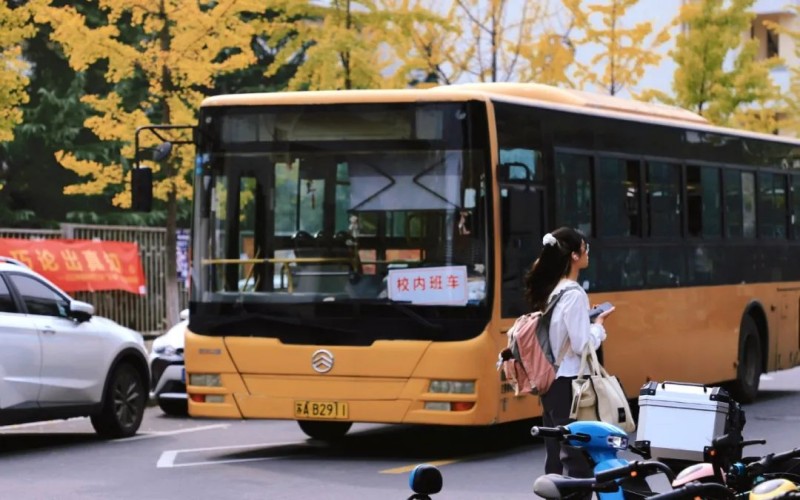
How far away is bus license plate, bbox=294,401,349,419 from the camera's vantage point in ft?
46.5

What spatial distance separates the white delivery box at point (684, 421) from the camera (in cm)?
698

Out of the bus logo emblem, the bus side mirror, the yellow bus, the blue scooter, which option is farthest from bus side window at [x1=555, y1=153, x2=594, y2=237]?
the blue scooter

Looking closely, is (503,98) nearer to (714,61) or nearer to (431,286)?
(431,286)

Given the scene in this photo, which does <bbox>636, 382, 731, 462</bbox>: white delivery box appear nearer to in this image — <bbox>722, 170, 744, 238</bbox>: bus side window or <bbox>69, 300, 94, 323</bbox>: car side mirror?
<bbox>69, 300, 94, 323</bbox>: car side mirror

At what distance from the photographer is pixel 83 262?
2722cm

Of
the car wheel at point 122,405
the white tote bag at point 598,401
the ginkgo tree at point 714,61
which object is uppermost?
the ginkgo tree at point 714,61

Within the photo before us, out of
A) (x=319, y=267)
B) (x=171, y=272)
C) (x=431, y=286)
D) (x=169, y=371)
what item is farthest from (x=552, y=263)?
(x=171, y=272)

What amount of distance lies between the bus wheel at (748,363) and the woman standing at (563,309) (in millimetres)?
11218

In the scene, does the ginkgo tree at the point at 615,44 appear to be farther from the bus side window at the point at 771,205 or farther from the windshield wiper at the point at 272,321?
the windshield wiper at the point at 272,321

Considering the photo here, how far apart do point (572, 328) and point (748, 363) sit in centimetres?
1187

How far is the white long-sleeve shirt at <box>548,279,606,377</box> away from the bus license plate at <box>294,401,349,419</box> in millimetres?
5057

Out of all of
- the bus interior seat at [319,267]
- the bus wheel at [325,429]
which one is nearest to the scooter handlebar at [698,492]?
the bus interior seat at [319,267]

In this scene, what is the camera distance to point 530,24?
36844 millimetres

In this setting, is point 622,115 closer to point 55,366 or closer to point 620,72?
point 55,366
